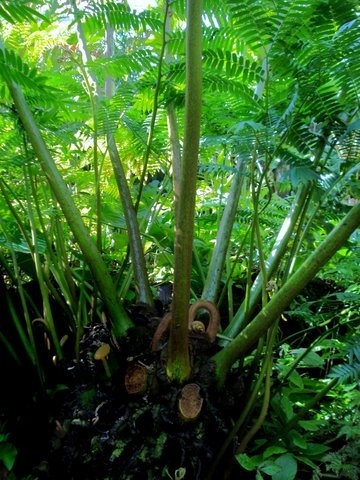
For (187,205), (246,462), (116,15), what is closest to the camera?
(187,205)

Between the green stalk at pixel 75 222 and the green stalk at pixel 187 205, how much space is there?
228mm

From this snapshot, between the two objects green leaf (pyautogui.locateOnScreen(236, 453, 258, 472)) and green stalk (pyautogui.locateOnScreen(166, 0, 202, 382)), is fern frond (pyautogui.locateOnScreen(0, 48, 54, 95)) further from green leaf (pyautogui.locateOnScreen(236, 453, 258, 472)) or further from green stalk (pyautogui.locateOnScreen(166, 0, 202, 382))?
green leaf (pyautogui.locateOnScreen(236, 453, 258, 472))

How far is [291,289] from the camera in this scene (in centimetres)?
99

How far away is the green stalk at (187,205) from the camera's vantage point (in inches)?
35.2

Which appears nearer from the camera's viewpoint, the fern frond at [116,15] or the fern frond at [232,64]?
the fern frond at [232,64]

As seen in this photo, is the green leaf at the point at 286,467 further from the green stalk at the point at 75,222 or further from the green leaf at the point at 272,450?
the green stalk at the point at 75,222

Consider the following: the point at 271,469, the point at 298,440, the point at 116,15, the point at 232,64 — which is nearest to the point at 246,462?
the point at 271,469

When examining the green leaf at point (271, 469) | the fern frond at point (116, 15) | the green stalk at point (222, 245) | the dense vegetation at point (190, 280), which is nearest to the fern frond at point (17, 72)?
the dense vegetation at point (190, 280)

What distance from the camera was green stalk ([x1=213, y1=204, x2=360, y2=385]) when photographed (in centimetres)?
92

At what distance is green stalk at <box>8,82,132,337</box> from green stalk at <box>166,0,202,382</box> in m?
0.23

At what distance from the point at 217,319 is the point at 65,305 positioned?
21.6 inches

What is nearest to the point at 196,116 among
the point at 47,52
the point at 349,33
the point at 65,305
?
the point at 349,33

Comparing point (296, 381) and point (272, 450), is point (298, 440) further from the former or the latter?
point (296, 381)

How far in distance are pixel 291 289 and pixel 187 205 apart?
31 centimetres
